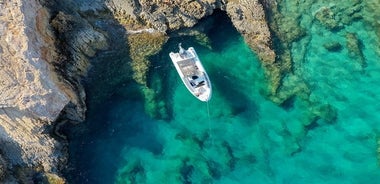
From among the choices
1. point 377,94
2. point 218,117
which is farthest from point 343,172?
point 218,117

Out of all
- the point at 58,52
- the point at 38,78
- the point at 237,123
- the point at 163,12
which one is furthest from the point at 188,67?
the point at 38,78

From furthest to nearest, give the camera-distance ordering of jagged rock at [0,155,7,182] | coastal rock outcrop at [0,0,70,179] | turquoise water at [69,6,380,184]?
turquoise water at [69,6,380,184] < jagged rock at [0,155,7,182] < coastal rock outcrop at [0,0,70,179]

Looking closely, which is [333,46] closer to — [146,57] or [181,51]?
[181,51]

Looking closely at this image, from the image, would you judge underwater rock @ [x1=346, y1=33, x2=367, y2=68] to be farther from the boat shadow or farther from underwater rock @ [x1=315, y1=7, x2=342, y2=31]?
the boat shadow

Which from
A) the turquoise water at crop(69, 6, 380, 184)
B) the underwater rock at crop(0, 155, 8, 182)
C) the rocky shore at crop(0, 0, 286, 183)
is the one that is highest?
the rocky shore at crop(0, 0, 286, 183)

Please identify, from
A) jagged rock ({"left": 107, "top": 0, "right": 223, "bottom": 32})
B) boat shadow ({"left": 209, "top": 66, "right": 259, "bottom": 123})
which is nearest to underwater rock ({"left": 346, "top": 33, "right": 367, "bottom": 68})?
boat shadow ({"left": 209, "top": 66, "right": 259, "bottom": 123})

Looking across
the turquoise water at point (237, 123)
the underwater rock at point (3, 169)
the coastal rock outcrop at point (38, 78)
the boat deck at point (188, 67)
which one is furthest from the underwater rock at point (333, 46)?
the underwater rock at point (3, 169)

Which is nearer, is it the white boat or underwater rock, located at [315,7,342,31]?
the white boat

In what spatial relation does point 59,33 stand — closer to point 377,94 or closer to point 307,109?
point 307,109
